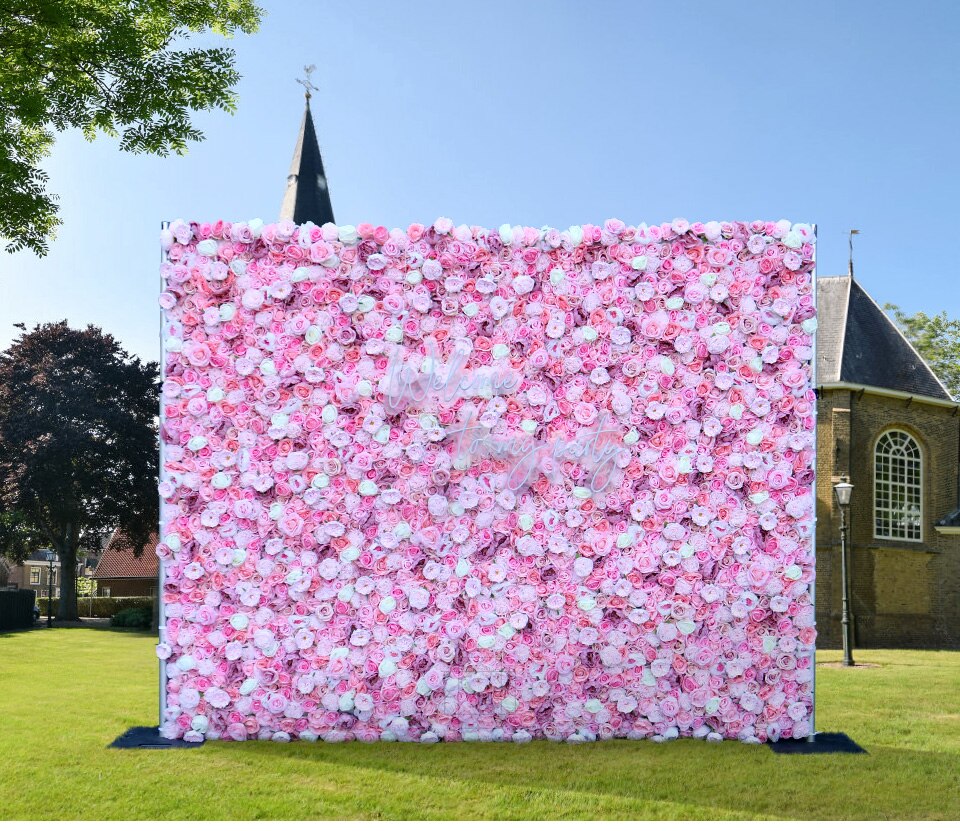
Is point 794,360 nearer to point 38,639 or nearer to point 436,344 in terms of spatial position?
point 436,344

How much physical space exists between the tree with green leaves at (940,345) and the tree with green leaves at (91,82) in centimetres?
2937

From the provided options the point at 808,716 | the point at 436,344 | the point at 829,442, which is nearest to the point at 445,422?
the point at 436,344

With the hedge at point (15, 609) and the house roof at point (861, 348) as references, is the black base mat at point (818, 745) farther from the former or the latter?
the hedge at point (15, 609)

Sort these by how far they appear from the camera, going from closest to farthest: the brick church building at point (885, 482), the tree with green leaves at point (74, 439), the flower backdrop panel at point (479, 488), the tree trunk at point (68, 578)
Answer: the flower backdrop panel at point (479, 488) → the brick church building at point (885, 482) → the tree with green leaves at point (74, 439) → the tree trunk at point (68, 578)

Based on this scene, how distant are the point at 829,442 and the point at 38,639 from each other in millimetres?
20346

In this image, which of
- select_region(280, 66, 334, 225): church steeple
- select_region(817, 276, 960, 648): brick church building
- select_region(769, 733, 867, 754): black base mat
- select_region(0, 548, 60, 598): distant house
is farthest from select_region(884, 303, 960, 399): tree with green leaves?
select_region(0, 548, 60, 598): distant house

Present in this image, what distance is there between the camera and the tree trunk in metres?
30.0

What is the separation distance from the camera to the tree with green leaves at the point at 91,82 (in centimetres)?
1069

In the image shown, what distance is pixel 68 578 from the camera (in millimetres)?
30141

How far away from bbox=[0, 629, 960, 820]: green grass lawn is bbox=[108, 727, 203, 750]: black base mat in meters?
0.13

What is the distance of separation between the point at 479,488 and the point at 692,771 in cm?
280

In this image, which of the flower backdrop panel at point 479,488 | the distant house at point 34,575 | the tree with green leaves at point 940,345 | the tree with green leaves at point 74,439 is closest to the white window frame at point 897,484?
the tree with green leaves at point 940,345

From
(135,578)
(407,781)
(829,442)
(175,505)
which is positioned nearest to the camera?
(407,781)

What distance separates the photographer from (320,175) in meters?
25.8
